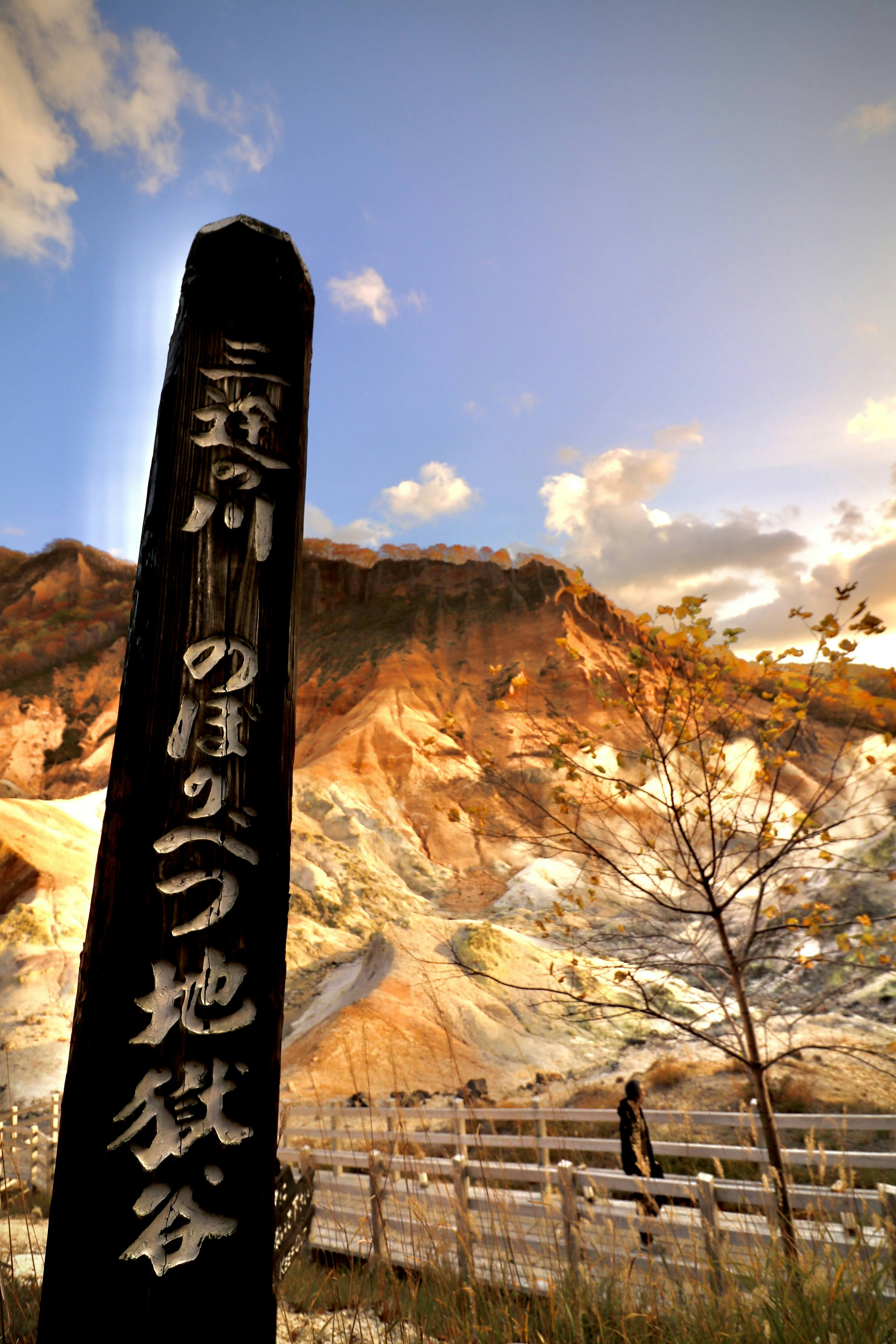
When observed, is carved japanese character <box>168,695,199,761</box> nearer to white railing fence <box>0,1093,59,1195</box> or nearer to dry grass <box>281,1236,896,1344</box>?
white railing fence <box>0,1093,59,1195</box>

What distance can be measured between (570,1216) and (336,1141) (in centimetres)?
572

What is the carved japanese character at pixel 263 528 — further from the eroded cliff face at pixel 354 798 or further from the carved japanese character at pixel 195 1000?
the eroded cliff face at pixel 354 798

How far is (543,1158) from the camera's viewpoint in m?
6.76

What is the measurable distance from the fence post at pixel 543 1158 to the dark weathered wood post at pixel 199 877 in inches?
71.1

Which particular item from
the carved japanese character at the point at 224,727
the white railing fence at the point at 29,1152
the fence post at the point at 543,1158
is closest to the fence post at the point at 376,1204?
the fence post at the point at 543,1158

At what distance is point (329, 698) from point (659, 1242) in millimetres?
29400

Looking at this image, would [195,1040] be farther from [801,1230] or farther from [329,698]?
[329,698]

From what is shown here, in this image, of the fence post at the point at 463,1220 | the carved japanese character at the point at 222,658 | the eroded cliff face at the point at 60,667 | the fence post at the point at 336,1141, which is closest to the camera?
the carved japanese character at the point at 222,658

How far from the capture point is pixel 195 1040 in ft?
5.37

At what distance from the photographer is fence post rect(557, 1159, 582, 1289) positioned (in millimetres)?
3143

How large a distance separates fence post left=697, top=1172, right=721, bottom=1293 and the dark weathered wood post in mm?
1715

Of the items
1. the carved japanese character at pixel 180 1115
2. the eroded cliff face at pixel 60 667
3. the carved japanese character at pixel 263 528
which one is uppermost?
the eroded cliff face at pixel 60 667

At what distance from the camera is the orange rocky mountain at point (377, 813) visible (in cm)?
1396

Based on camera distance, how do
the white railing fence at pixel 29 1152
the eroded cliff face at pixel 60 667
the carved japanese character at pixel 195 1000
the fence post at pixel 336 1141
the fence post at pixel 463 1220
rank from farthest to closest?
the eroded cliff face at pixel 60 667, the fence post at pixel 336 1141, the fence post at pixel 463 1220, the white railing fence at pixel 29 1152, the carved japanese character at pixel 195 1000
